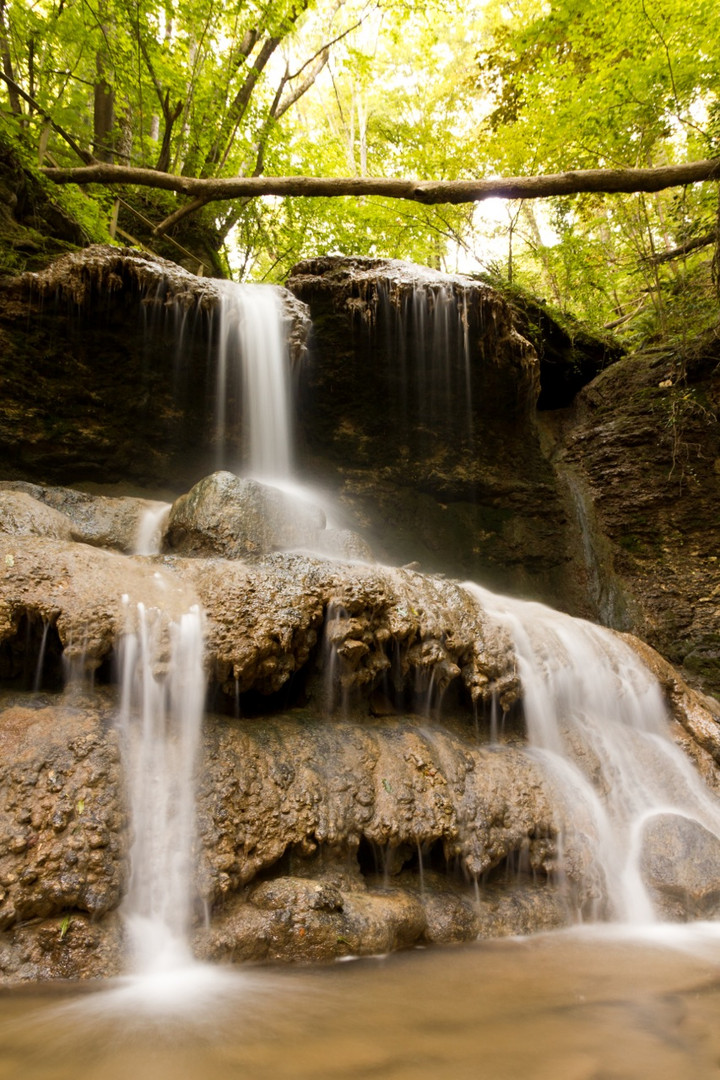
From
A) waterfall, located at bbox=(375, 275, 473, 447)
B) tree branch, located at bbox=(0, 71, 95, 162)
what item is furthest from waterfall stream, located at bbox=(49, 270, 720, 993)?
tree branch, located at bbox=(0, 71, 95, 162)

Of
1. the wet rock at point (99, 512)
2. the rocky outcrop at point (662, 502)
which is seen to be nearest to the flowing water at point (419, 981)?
the wet rock at point (99, 512)

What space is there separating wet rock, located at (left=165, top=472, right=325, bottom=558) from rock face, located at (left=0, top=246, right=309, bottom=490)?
2099 millimetres

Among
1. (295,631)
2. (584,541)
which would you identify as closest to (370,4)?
(584,541)

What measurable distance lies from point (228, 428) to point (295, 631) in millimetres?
4803

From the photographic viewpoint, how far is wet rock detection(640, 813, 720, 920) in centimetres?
350

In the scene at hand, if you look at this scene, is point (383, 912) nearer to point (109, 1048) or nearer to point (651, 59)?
point (109, 1048)

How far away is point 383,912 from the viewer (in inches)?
Answer: 116

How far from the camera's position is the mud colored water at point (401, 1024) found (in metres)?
1.77

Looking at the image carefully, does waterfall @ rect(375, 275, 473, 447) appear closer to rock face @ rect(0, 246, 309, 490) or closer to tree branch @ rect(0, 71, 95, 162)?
rock face @ rect(0, 246, 309, 490)

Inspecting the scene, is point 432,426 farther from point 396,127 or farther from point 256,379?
point 396,127

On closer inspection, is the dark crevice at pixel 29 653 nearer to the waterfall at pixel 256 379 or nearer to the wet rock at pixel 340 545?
the wet rock at pixel 340 545

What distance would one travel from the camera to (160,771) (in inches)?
127

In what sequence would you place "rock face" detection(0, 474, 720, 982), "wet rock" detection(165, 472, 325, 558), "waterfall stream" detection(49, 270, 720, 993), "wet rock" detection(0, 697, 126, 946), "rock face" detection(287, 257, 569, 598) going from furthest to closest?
"rock face" detection(287, 257, 569, 598)
"wet rock" detection(165, 472, 325, 558)
"waterfall stream" detection(49, 270, 720, 993)
"rock face" detection(0, 474, 720, 982)
"wet rock" detection(0, 697, 126, 946)

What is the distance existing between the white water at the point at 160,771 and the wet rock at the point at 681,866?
2.75 metres
